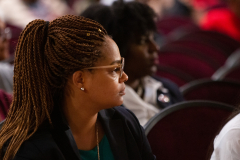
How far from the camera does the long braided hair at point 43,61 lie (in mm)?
859

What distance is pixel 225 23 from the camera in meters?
3.86

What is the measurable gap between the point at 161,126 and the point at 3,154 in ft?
1.90

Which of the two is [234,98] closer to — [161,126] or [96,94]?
[161,126]

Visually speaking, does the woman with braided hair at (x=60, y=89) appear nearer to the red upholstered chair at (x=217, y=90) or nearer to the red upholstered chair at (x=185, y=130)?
the red upholstered chair at (x=185, y=130)

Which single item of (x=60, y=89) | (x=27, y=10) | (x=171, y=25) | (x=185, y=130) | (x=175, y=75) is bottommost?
(x=171, y=25)

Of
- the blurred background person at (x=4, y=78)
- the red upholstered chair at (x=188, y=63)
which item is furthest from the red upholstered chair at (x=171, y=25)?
the blurred background person at (x=4, y=78)

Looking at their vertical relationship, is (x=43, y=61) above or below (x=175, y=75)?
above

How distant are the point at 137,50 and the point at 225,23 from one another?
2.65 m

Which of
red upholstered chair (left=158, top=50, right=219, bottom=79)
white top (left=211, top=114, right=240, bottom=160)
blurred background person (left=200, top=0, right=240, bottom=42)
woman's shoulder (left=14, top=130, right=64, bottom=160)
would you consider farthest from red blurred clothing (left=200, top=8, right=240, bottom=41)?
woman's shoulder (left=14, top=130, right=64, bottom=160)

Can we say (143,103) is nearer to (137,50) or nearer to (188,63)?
(137,50)

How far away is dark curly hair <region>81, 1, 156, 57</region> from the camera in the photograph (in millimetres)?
1522

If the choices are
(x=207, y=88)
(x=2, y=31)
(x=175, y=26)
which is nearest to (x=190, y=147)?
(x=207, y=88)

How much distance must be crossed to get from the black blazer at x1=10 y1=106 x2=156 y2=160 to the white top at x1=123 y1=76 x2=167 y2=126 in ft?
1.40

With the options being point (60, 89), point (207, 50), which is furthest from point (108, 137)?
point (207, 50)
